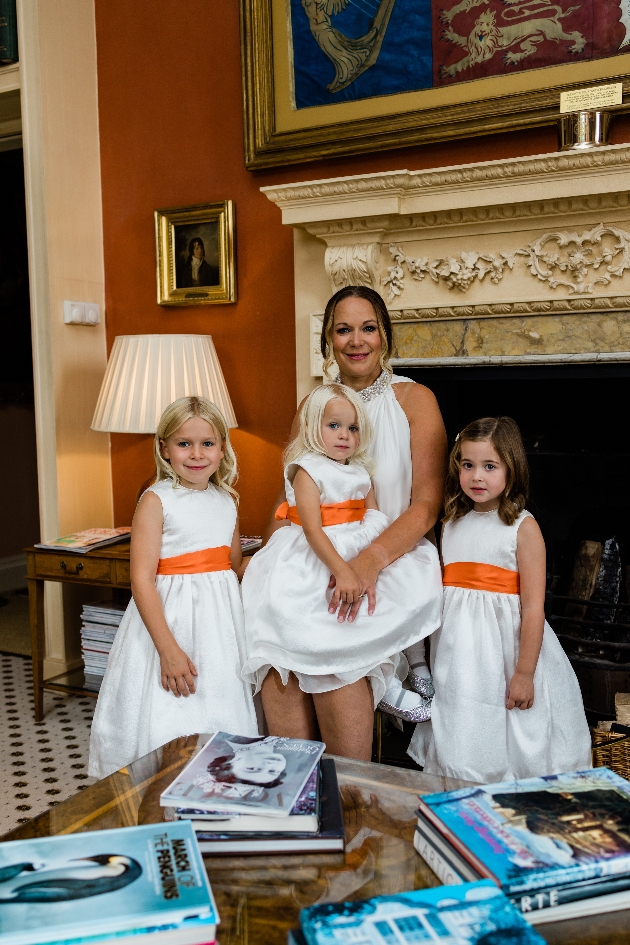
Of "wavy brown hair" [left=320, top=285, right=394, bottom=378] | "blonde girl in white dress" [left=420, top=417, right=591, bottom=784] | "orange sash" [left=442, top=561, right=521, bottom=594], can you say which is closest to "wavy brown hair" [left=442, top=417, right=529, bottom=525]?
"blonde girl in white dress" [left=420, top=417, right=591, bottom=784]

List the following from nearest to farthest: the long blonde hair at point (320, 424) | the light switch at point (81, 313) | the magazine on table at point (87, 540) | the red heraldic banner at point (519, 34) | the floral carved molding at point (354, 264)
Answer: the long blonde hair at point (320, 424) < the red heraldic banner at point (519, 34) < the floral carved molding at point (354, 264) < the magazine on table at point (87, 540) < the light switch at point (81, 313)

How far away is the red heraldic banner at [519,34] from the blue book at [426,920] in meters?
2.21

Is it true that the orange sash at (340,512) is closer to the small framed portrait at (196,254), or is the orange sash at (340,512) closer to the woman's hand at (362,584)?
the woman's hand at (362,584)

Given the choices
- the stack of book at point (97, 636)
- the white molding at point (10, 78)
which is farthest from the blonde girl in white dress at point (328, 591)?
the white molding at point (10, 78)

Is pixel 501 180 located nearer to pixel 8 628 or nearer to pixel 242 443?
pixel 242 443

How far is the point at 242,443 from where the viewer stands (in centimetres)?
311

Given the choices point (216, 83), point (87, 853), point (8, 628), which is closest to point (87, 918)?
point (87, 853)

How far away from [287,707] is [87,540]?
1302 mm

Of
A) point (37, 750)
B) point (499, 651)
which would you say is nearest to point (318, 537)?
point (499, 651)

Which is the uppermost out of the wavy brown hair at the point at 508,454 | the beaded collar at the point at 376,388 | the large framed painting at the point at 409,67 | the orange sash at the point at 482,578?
the large framed painting at the point at 409,67

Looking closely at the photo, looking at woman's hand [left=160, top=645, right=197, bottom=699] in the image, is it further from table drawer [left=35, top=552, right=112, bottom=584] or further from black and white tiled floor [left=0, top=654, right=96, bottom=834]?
table drawer [left=35, top=552, right=112, bottom=584]

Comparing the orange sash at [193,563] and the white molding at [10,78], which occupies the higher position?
the white molding at [10,78]

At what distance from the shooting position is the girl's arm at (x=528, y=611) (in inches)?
73.7

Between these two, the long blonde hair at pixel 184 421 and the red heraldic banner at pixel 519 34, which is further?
the red heraldic banner at pixel 519 34
